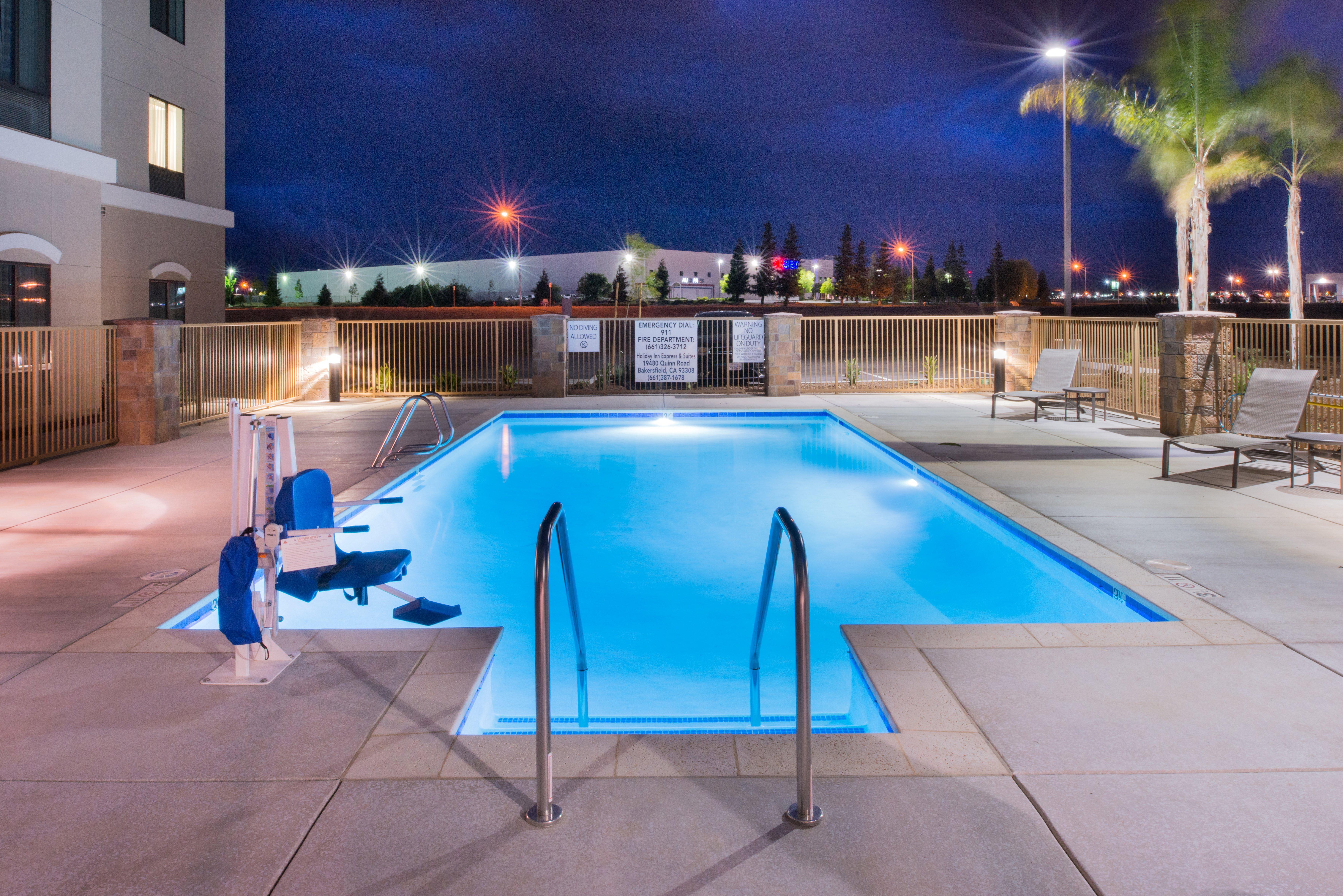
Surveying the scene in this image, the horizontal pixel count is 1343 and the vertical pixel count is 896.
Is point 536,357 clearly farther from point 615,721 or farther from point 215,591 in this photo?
point 615,721

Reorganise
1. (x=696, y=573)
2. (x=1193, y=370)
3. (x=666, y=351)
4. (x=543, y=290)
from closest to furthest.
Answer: (x=696, y=573) → (x=1193, y=370) → (x=666, y=351) → (x=543, y=290)

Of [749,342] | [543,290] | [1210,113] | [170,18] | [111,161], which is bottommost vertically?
[749,342]

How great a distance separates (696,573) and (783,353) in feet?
44.6

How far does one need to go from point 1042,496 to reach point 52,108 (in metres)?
16.0

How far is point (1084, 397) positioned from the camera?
16.0m

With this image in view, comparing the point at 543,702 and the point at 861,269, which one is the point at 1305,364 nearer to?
the point at 543,702

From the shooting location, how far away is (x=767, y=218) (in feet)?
325

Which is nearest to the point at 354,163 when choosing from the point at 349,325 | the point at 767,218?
the point at 767,218

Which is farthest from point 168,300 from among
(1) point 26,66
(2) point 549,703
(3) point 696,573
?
(2) point 549,703

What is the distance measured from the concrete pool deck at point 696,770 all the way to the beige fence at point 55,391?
640 cm

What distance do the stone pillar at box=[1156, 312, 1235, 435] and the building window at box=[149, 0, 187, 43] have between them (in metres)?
18.9

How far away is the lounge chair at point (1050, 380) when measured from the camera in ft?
50.3

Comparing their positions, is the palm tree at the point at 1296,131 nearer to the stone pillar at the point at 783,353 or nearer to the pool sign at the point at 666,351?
the stone pillar at the point at 783,353

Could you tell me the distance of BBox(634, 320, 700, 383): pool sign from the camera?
2156 cm
